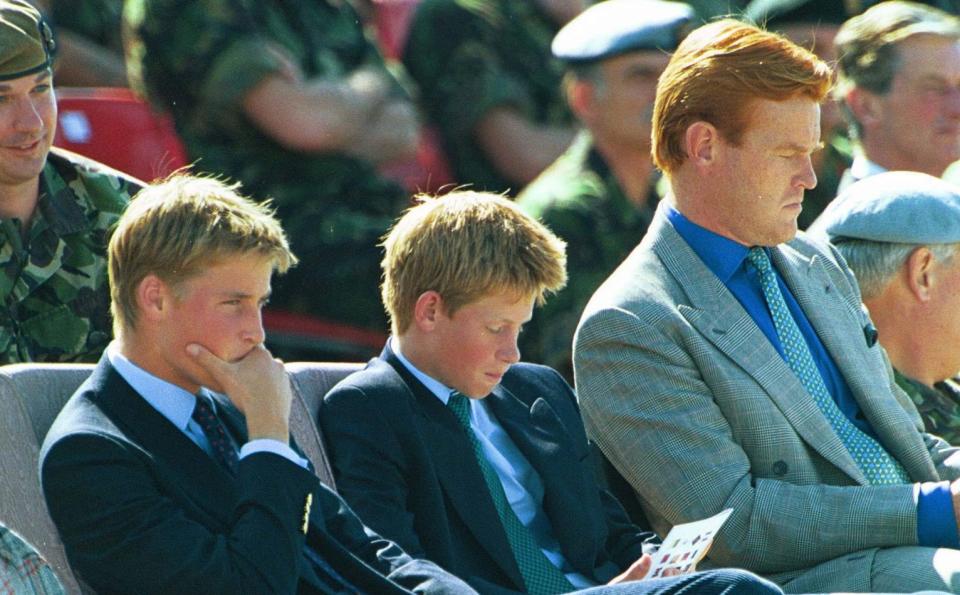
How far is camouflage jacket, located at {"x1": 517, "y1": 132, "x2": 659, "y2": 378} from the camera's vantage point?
609 cm

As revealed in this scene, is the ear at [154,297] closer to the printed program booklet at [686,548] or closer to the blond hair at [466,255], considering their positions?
the blond hair at [466,255]

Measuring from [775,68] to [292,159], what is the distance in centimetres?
235

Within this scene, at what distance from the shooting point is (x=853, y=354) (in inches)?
167

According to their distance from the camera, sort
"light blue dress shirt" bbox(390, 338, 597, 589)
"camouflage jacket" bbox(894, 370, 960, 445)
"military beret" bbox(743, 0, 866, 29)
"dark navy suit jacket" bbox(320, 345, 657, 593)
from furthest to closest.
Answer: "military beret" bbox(743, 0, 866, 29) < "camouflage jacket" bbox(894, 370, 960, 445) < "light blue dress shirt" bbox(390, 338, 597, 589) < "dark navy suit jacket" bbox(320, 345, 657, 593)

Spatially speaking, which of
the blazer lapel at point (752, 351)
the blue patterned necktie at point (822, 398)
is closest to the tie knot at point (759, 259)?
the blue patterned necktie at point (822, 398)

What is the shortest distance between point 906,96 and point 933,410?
2.00 metres

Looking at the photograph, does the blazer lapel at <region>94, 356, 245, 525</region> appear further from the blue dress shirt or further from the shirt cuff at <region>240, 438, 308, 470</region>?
the blue dress shirt

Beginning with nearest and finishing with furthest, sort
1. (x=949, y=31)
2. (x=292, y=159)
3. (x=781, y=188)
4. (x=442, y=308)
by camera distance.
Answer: (x=442, y=308)
(x=781, y=188)
(x=292, y=159)
(x=949, y=31)

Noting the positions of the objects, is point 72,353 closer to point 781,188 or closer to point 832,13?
point 781,188

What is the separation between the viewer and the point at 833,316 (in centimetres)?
428

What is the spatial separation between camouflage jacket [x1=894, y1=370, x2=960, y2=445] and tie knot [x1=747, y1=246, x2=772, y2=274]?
0.71 metres

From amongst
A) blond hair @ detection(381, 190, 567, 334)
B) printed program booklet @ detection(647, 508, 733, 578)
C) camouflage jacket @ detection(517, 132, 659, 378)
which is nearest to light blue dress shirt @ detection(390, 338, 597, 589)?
blond hair @ detection(381, 190, 567, 334)

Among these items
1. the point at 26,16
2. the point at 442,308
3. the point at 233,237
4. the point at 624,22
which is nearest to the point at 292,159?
the point at 624,22

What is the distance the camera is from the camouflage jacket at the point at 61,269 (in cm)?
420
